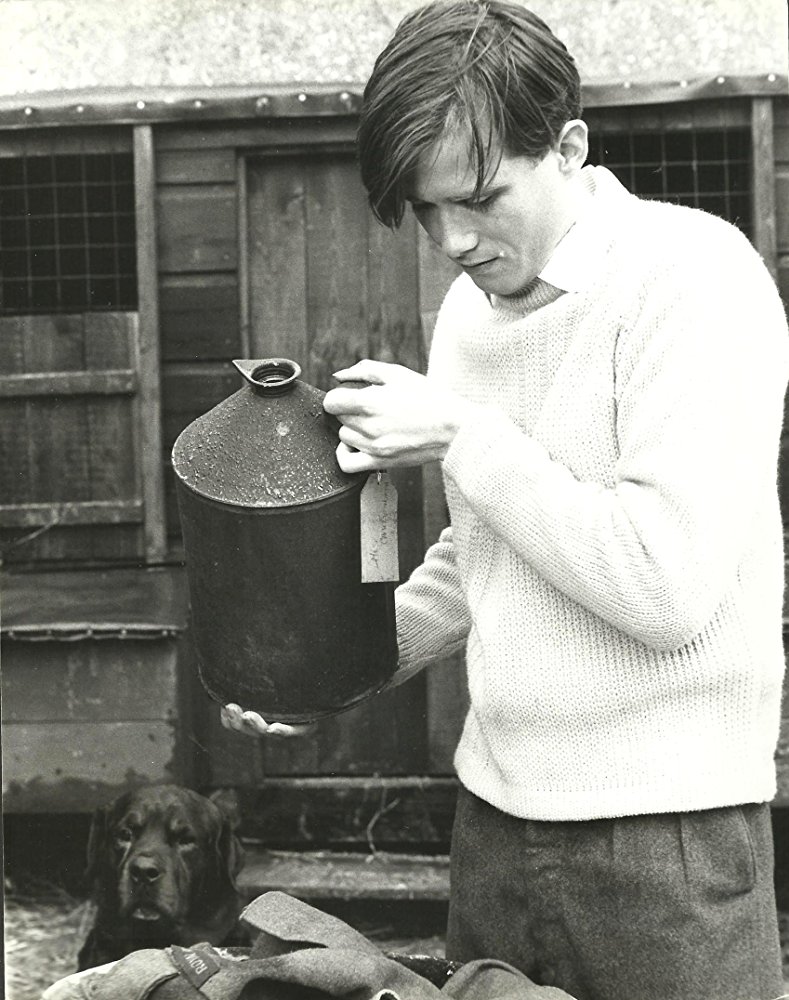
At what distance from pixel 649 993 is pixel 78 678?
5.41 feet

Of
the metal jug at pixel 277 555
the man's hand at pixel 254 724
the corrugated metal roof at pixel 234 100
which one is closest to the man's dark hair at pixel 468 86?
the metal jug at pixel 277 555

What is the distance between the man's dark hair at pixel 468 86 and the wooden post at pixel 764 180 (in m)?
1.32

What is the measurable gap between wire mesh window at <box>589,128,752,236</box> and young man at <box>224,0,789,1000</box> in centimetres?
122

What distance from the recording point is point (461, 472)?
1376 millimetres

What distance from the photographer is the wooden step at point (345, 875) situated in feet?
9.29

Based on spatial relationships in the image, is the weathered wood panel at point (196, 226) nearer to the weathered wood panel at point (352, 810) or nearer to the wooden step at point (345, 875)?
the weathered wood panel at point (352, 810)

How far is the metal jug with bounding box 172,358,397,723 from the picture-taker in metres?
1.51

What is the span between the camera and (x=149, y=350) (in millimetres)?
2639

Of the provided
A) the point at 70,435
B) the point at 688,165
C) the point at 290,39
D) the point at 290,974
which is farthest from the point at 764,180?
the point at 290,974

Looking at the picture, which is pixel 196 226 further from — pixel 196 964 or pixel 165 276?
pixel 196 964

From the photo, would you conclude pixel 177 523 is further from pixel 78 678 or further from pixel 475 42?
pixel 475 42

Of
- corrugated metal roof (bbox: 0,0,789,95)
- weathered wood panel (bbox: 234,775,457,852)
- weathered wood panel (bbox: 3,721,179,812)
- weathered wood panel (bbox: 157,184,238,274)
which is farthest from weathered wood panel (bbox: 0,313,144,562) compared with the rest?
weathered wood panel (bbox: 234,775,457,852)

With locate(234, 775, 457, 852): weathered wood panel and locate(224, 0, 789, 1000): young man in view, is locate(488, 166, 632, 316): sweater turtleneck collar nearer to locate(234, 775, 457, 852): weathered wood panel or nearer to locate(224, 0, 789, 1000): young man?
locate(224, 0, 789, 1000): young man

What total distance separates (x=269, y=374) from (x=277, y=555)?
0.26m
